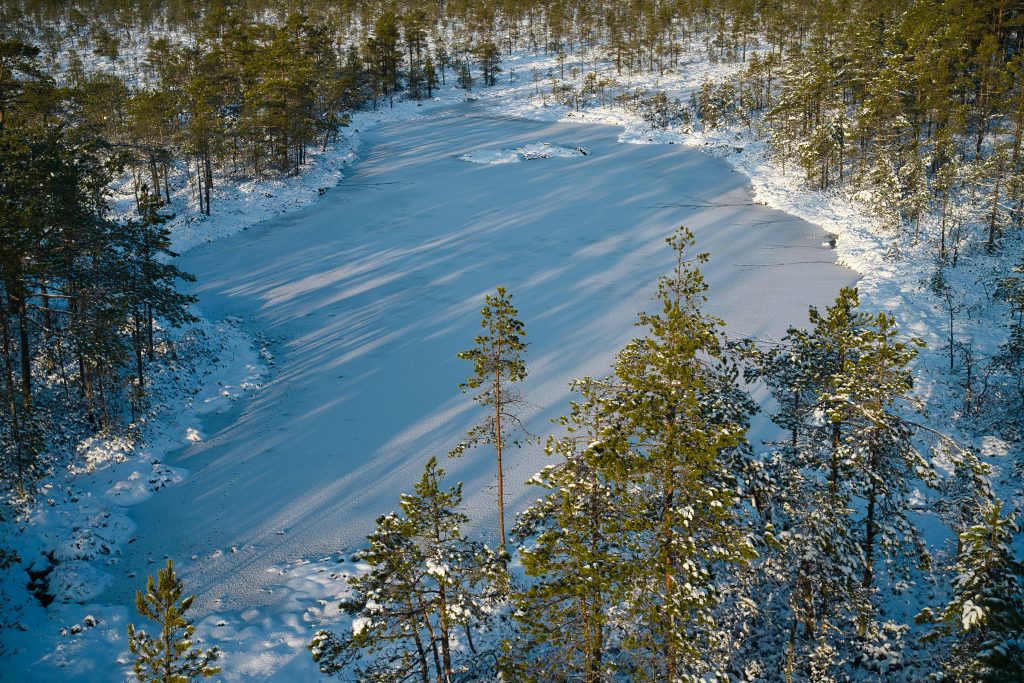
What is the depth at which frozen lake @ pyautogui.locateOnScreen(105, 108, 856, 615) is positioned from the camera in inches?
713

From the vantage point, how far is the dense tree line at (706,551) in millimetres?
9055

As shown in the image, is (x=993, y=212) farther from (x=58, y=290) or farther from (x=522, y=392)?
(x=58, y=290)

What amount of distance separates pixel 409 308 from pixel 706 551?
79.2ft

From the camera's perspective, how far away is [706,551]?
9.52m

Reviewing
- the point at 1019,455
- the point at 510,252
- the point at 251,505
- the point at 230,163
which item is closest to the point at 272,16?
the point at 230,163

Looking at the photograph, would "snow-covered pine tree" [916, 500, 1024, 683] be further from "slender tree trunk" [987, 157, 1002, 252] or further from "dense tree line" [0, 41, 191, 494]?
"slender tree trunk" [987, 157, 1002, 252]

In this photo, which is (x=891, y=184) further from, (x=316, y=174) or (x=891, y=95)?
(x=316, y=174)

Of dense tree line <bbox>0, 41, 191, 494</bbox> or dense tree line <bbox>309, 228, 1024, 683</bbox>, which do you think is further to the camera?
dense tree line <bbox>0, 41, 191, 494</bbox>

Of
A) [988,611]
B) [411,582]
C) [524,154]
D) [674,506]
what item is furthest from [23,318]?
[524,154]

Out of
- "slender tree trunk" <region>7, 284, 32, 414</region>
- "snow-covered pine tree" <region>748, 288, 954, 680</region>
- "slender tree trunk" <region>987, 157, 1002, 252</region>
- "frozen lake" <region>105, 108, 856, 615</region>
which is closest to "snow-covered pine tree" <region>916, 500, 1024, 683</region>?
"snow-covered pine tree" <region>748, 288, 954, 680</region>

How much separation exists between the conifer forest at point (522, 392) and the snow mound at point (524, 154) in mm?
466

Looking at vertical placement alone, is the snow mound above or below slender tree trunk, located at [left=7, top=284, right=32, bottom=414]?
above

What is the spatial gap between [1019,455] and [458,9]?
132 m

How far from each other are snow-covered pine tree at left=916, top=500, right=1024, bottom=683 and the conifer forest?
48mm
